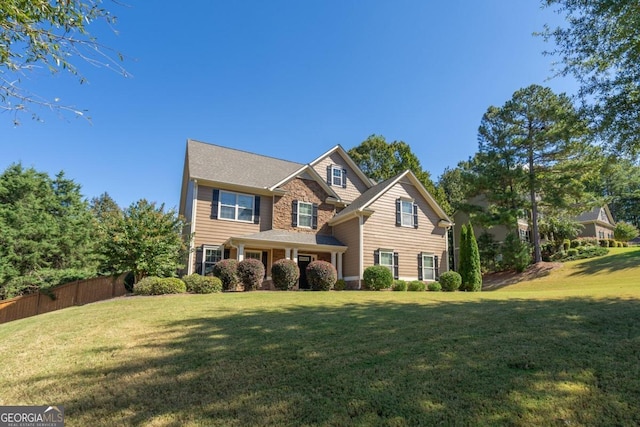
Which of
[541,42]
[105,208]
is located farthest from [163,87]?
[105,208]

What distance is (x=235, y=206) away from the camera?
18750mm

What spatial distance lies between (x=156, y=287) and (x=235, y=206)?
6.47m

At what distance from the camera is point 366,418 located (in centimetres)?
331

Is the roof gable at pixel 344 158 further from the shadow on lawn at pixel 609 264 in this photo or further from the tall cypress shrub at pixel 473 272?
the shadow on lawn at pixel 609 264

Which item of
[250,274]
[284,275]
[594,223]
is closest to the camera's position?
[250,274]

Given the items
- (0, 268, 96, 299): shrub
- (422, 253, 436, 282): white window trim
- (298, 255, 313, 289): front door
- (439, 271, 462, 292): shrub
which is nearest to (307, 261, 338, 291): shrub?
(298, 255, 313, 289): front door

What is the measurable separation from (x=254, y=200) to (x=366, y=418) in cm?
1665

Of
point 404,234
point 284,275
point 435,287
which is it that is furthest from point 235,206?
point 435,287

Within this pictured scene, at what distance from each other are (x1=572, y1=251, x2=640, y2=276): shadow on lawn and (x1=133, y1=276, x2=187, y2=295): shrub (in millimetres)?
23978

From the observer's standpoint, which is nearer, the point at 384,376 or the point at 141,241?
the point at 384,376

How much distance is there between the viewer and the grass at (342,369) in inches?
135

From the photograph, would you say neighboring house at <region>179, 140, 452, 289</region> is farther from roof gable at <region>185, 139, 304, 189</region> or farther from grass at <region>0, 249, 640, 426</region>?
grass at <region>0, 249, 640, 426</region>

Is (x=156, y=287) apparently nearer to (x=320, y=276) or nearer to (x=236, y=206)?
(x=236, y=206)

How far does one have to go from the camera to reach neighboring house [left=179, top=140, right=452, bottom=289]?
17906 mm
